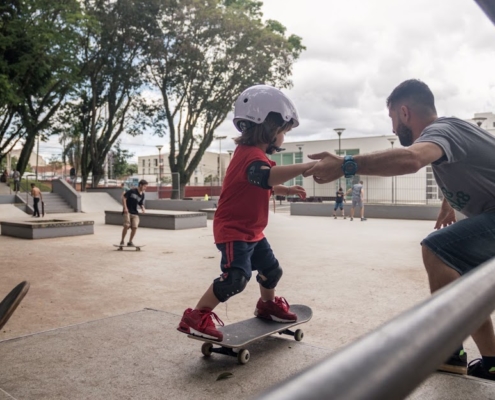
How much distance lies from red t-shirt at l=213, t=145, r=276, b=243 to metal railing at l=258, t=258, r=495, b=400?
8.37 feet

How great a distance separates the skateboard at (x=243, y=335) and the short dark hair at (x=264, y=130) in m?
1.40

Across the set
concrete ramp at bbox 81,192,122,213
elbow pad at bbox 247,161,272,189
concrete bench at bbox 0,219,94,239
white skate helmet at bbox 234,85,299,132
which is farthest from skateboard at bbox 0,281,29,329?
concrete ramp at bbox 81,192,122,213

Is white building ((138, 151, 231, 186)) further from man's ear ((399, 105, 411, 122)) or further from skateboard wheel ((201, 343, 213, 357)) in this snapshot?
man's ear ((399, 105, 411, 122))

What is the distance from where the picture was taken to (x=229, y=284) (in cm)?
313

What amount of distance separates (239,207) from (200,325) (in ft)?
2.84

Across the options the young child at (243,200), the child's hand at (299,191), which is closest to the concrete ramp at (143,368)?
the young child at (243,200)

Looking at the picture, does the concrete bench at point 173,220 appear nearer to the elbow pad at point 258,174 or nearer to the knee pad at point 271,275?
the knee pad at point 271,275

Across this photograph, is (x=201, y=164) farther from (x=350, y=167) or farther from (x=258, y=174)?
(x=350, y=167)

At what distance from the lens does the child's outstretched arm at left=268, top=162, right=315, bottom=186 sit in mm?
2479

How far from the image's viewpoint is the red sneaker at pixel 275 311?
375 cm

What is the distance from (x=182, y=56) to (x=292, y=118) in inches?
1169

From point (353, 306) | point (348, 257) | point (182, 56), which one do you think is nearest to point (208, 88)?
point (182, 56)

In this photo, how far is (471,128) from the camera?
2.62m

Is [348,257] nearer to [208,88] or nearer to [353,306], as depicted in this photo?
[353,306]
